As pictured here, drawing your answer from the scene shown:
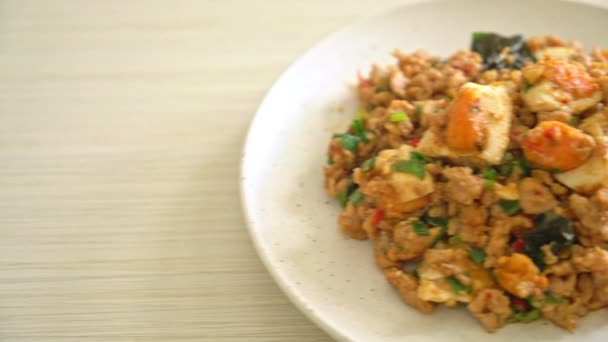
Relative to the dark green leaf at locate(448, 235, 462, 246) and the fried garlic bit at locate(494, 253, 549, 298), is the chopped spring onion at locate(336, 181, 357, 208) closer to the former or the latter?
the dark green leaf at locate(448, 235, 462, 246)

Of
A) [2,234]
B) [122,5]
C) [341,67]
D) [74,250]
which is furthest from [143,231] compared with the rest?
[122,5]

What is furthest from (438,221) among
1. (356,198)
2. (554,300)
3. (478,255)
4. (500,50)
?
(500,50)

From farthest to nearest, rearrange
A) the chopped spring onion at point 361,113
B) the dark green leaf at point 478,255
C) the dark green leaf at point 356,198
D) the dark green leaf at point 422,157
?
1. the chopped spring onion at point 361,113
2. the dark green leaf at point 356,198
3. the dark green leaf at point 422,157
4. the dark green leaf at point 478,255

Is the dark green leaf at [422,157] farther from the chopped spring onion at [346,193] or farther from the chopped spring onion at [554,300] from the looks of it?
the chopped spring onion at [554,300]

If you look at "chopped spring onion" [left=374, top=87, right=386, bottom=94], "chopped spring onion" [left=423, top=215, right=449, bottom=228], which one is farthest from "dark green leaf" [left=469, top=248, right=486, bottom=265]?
"chopped spring onion" [left=374, top=87, right=386, bottom=94]

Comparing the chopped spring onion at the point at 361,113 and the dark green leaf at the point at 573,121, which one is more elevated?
the dark green leaf at the point at 573,121

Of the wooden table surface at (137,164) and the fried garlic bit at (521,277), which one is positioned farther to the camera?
the wooden table surface at (137,164)

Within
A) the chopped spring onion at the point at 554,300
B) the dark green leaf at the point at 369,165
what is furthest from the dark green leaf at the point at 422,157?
the chopped spring onion at the point at 554,300

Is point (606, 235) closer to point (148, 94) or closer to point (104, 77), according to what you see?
point (148, 94)
